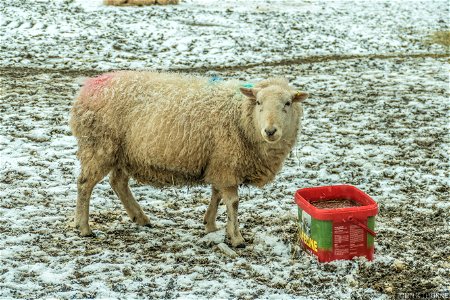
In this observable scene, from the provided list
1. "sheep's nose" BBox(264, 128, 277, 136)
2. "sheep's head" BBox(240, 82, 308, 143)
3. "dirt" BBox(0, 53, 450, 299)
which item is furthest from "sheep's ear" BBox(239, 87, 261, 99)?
"dirt" BBox(0, 53, 450, 299)

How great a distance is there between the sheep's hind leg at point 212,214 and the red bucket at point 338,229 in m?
0.88

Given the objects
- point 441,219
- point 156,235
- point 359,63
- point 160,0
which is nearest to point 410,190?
point 441,219

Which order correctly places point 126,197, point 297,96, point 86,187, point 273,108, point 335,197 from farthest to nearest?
point 126,197, point 86,187, point 335,197, point 297,96, point 273,108

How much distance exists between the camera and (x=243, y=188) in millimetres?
7230

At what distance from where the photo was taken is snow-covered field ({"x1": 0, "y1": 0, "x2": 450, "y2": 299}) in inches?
196

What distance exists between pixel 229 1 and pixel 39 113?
11360 mm

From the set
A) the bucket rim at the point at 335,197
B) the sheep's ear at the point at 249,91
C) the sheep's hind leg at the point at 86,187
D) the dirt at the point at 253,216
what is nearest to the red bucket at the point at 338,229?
the bucket rim at the point at 335,197

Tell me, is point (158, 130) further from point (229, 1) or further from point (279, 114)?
point (229, 1)

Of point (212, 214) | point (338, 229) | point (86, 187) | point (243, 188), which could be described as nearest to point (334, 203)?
point (338, 229)

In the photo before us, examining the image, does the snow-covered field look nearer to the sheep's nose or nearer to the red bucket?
the red bucket

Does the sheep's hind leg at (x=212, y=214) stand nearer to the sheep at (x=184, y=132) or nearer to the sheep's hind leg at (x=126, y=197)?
the sheep at (x=184, y=132)

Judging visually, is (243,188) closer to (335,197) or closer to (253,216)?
(253,216)

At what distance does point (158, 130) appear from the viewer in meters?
5.72

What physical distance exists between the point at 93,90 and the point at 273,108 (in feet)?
5.70
